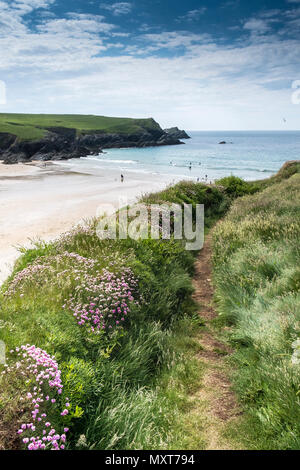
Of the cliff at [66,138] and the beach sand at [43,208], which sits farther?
the cliff at [66,138]

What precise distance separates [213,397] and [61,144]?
100418 mm

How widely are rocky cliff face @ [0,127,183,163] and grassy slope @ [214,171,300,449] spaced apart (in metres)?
67.1

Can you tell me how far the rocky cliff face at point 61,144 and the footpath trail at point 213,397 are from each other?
69.1 m

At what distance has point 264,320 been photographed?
527 centimetres

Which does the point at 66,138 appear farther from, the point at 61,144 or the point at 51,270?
the point at 51,270

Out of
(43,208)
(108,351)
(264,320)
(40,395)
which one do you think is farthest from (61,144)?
(40,395)

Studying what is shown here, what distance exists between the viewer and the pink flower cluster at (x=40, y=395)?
108 inches

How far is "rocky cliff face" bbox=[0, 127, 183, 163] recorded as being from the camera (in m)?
80.1

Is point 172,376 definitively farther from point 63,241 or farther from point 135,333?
point 63,241

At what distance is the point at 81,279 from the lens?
210 inches

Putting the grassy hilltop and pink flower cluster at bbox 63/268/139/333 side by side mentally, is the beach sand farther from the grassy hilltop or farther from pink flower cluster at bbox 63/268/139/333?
pink flower cluster at bbox 63/268/139/333
